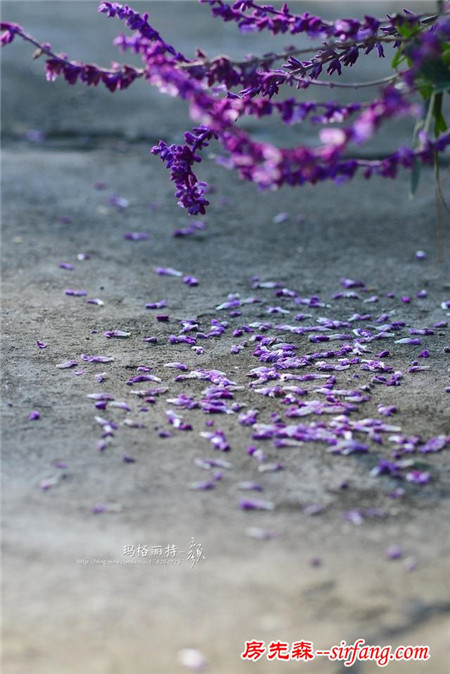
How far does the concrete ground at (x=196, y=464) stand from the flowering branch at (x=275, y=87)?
837 millimetres

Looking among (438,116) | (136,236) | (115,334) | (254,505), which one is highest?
(438,116)

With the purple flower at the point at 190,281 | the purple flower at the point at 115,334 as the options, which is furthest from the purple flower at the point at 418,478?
the purple flower at the point at 190,281

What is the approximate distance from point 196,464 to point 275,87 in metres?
1.37

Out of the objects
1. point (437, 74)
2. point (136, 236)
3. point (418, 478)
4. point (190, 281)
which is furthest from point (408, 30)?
point (136, 236)

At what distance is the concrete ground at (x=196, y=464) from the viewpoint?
2.12 m

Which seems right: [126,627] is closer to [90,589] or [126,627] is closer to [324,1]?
[90,589]

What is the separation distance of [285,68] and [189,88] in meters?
0.93

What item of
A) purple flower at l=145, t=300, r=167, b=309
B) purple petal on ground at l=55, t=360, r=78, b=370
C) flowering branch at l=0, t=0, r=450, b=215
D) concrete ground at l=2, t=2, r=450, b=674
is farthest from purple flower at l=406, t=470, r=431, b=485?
purple flower at l=145, t=300, r=167, b=309

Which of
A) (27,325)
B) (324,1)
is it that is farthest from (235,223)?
(324,1)

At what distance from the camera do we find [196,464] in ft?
8.98

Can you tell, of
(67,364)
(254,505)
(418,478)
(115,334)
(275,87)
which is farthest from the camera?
(115,334)

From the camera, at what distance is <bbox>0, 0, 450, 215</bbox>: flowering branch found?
2.44 m

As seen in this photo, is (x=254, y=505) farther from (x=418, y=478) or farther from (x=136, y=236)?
(x=136, y=236)

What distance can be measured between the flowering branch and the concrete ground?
837 mm
